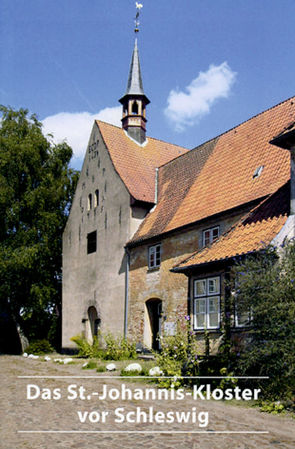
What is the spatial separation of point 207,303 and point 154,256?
6840 millimetres

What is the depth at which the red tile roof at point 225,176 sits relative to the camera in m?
15.8

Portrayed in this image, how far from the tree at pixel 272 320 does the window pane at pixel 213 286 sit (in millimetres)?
2405

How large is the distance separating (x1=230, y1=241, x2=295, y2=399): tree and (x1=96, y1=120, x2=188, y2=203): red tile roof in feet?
38.9

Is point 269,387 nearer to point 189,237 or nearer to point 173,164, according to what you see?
point 189,237

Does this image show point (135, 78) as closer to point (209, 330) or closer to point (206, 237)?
point (206, 237)

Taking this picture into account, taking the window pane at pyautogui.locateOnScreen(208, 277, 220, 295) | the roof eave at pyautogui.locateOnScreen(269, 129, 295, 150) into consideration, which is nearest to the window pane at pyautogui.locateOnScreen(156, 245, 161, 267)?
the window pane at pyautogui.locateOnScreen(208, 277, 220, 295)

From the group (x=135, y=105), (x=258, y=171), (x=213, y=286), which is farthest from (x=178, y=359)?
(x=135, y=105)

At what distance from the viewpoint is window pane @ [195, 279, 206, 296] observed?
13.1 meters

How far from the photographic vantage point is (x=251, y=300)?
9.73 m

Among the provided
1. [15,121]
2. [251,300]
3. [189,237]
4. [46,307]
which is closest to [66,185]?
[15,121]

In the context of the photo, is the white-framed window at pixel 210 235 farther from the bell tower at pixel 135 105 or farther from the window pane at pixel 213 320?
the bell tower at pixel 135 105

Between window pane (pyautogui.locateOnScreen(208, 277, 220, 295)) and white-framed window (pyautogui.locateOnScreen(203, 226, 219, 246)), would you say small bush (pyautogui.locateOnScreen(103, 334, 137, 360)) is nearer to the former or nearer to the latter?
white-framed window (pyautogui.locateOnScreen(203, 226, 219, 246))

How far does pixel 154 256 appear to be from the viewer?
64.2 feet

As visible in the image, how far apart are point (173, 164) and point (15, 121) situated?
11.0 meters
